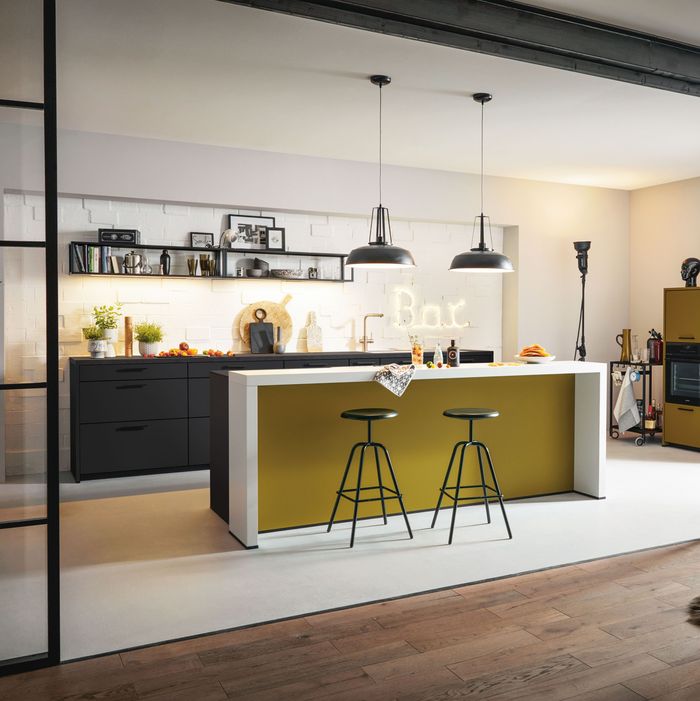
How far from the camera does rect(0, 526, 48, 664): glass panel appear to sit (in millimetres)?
2781

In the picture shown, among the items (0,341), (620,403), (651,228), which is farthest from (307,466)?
(651,228)

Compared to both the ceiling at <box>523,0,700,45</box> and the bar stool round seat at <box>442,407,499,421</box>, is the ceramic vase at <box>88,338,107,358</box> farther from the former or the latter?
the ceiling at <box>523,0,700,45</box>

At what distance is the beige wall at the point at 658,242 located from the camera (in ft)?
25.9

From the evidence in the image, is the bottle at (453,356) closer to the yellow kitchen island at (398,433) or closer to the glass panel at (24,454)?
the yellow kitchen island at (398,433)

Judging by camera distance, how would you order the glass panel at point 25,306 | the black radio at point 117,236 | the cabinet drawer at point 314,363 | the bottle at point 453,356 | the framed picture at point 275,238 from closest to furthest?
1. the glass panel at point 25,306
2. the bottle at point 453,356
3. the black radio at point 117,236
4. the cabinet drawer at point 314,363
5. the framed picture at point 275,238

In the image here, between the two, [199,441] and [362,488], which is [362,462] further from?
[199,441]

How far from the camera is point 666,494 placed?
17.3 feet

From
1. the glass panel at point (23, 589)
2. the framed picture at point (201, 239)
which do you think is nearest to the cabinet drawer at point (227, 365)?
the framed picture at point (201, 239)

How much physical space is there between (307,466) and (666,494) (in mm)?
2636

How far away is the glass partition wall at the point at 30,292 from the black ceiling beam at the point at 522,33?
3.45 ft

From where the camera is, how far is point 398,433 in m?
4.73

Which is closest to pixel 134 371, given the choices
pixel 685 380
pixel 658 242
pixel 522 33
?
pixel 522 33

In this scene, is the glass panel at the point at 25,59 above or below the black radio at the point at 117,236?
above

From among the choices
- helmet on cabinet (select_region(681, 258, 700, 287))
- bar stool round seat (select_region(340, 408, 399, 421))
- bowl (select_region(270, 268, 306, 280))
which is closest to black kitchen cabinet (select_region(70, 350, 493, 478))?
bowl (select_region(270, 268, 306, 280))
